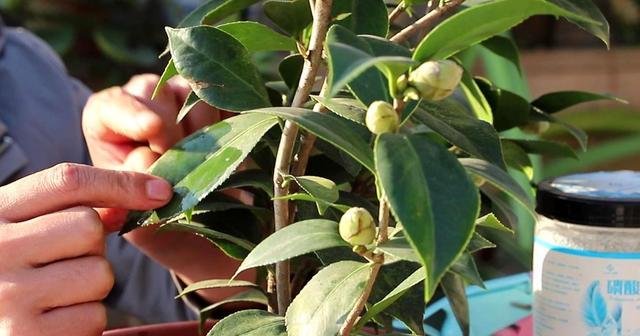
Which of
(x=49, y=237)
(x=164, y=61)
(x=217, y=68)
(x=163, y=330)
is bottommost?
(x=164, y=61)

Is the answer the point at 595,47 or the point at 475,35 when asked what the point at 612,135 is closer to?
the point at 595,47

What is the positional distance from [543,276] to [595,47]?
250 centimetres

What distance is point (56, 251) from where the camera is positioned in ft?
1.80

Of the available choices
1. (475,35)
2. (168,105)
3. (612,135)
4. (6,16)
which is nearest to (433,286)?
(475,35)

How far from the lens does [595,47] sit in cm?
295

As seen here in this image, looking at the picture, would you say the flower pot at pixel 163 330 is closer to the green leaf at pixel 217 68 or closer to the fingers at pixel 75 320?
the fingers at pixel 75 320

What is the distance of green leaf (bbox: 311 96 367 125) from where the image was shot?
467 millimetres

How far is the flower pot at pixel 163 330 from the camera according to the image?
0.66 m

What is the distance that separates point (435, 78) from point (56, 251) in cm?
27

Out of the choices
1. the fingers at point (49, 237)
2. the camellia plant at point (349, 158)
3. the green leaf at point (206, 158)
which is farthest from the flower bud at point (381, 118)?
the fingers at point (49, 237)

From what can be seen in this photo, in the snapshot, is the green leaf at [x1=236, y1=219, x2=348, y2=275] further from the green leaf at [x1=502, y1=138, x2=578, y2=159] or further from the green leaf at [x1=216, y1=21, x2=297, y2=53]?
the green leaf at [x1=502, y1=138, x2=578, y2=159]

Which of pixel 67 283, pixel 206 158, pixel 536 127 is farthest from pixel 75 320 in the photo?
pixel 536 127

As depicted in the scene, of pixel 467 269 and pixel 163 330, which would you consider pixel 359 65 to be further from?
pixel 163 330

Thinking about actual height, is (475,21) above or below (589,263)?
above
